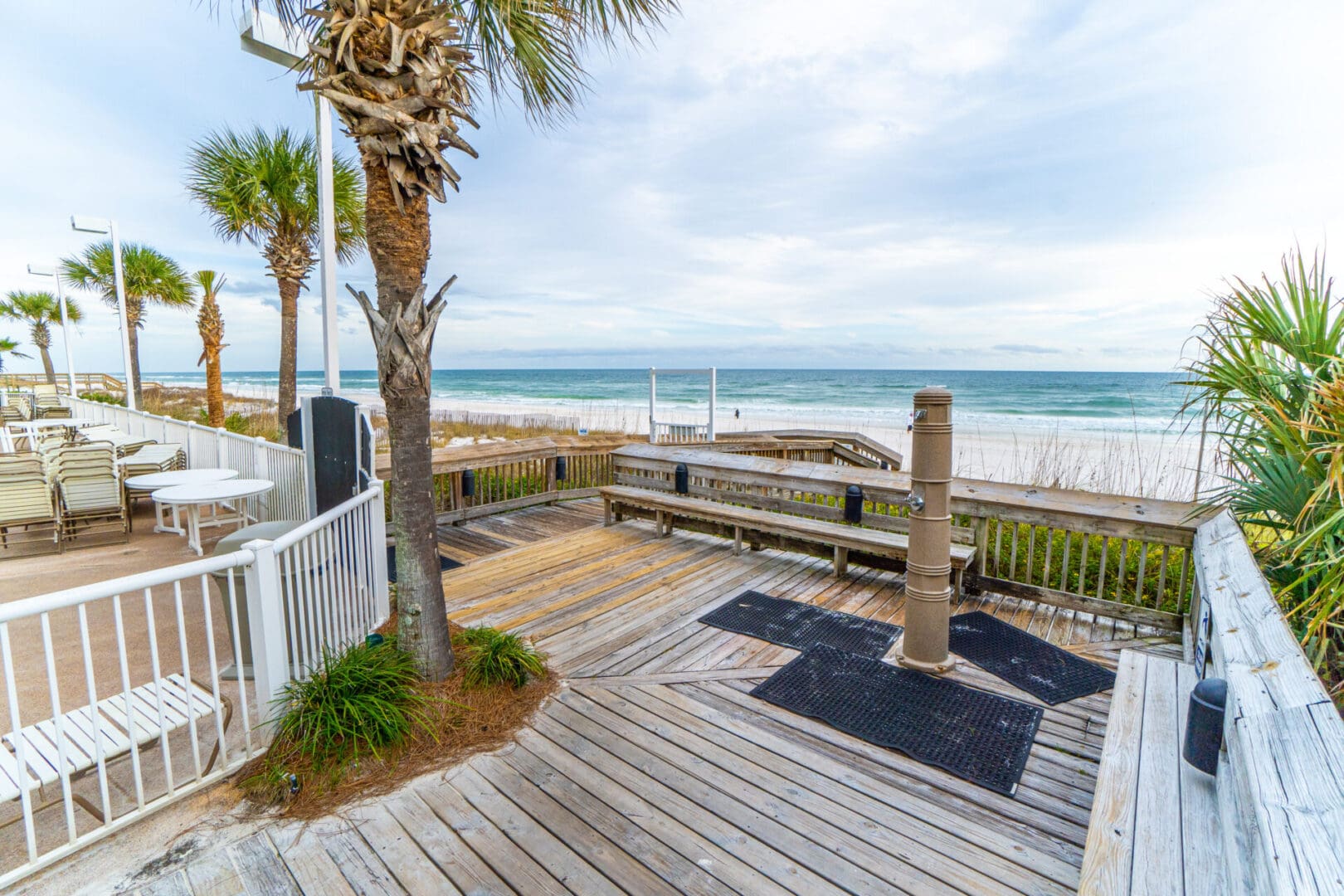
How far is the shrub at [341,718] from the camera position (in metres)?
2.24

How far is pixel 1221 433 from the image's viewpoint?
2.66m

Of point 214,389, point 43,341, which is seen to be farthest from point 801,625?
point 43,341

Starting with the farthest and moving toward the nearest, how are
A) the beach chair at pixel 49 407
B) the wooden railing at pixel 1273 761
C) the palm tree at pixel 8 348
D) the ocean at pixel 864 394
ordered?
1. the palm tree at pixel 8 348
2. the ocean at pixel 864 394
3. the beach chair at pixel 49 407
4. the wooden railing at pixel 1273 761

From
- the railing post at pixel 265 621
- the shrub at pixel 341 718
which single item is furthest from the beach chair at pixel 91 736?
the shrub at pixel 341 718

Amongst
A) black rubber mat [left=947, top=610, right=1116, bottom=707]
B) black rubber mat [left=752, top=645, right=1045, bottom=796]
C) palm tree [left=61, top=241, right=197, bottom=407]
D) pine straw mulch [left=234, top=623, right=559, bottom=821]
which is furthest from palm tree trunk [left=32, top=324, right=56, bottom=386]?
black rubber mat [left=947, top=610, right=1116, bottom=707]

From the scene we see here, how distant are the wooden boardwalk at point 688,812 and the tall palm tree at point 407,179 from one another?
0.81 meters

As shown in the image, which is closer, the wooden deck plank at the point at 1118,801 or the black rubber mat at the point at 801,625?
the wooden deck plank at the point at 1118,801

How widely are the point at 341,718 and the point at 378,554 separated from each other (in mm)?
1339

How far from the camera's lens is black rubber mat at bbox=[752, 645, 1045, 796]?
237cm

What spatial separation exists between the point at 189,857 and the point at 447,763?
2.69ft

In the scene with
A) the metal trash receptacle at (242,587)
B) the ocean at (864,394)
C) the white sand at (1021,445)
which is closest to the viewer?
the metal trash receptacle at (242,587)

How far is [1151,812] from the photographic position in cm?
144

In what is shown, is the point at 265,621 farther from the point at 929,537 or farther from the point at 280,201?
the point at 280,201

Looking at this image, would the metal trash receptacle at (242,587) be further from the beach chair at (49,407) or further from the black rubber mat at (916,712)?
the beach chair at (49,407)
